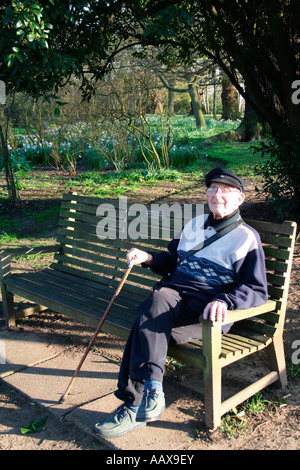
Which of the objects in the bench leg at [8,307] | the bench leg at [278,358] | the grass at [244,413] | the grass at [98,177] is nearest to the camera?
the grass at [244,413]

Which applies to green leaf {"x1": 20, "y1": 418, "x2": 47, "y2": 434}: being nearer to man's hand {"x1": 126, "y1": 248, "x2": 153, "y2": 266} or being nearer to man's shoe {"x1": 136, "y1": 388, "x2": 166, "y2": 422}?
man's shoe {"x1": 136, "y1": 388, "x2": 166, "y2": 422}

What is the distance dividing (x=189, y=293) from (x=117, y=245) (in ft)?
3.91

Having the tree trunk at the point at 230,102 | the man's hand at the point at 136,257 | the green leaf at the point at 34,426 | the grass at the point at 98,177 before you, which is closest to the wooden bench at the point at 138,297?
the man's hand at the point at 136,257

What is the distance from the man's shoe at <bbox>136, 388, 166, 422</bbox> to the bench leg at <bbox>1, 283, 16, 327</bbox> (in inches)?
79.7

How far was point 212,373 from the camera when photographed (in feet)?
8.54

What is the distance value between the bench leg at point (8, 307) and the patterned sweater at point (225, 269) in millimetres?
1793

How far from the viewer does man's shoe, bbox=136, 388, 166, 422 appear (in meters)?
2.57

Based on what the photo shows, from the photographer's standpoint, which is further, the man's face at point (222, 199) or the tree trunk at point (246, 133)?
the tree trunk at point (246, 133)

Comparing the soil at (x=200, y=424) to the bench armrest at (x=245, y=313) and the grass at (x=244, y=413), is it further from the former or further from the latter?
the bench armrest at (x=245, y=313)

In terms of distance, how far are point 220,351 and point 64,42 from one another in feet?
12.8

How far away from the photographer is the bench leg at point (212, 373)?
258 centimetres

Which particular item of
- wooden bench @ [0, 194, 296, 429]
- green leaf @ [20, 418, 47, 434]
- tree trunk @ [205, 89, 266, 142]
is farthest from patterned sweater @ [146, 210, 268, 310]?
tree trunk @ [205, 89, 266, 142]

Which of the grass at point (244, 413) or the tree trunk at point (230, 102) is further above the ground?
the tree trunk at point (230, 102)

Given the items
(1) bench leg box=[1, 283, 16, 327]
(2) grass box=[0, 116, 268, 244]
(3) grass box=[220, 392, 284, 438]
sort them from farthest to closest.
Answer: (2) grass box=[0, 116, 268, 244] → (1) bench leg box=[1, 283, 16, 327] → (3) grass box=[220, 392, 284, 438]
